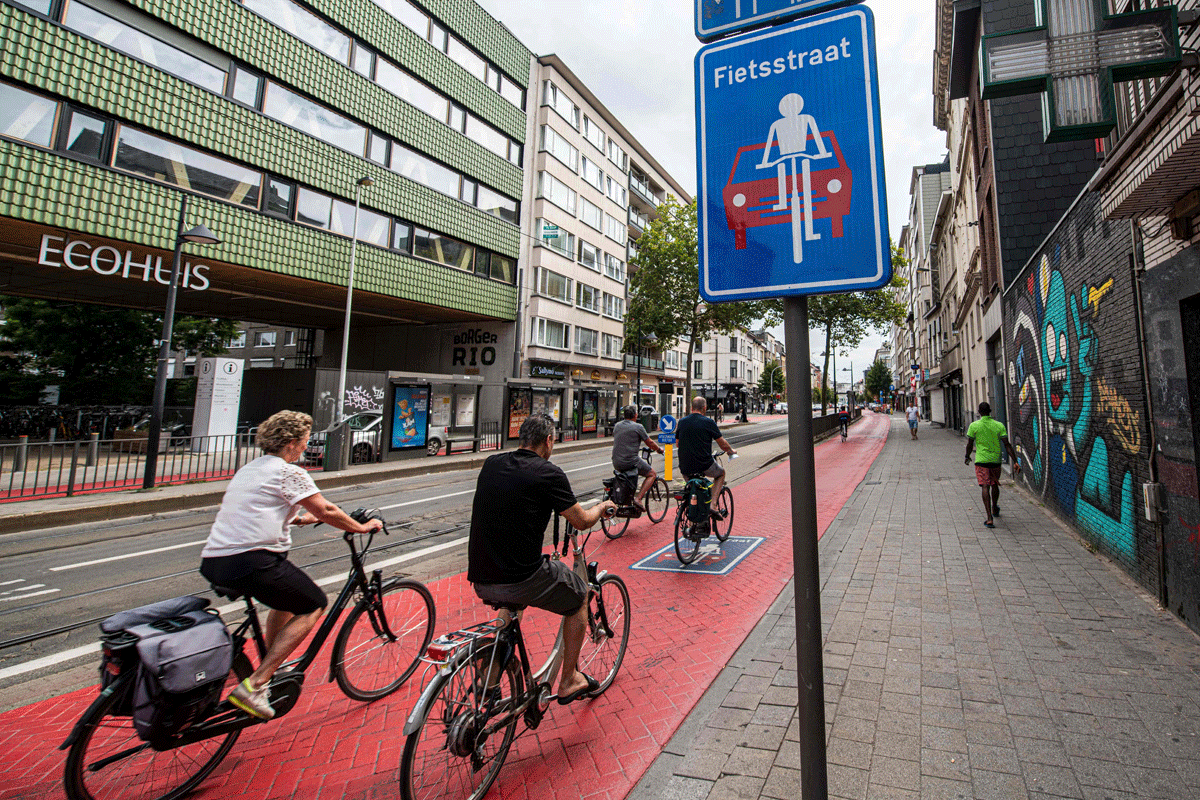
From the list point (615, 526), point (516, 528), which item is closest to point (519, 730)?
A: point (516, 528)

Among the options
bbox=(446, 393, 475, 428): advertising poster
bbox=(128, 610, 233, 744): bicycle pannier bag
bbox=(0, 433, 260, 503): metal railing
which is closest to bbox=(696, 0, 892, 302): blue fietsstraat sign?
bbox=(128, 610, 233, 744): bicycle pannier bag

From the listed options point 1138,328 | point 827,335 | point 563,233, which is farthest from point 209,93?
point 827,335

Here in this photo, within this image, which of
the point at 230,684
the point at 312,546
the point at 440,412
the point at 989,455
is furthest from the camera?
the point at 440,412

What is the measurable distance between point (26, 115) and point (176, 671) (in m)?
16.8

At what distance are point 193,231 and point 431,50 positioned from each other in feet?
51.2

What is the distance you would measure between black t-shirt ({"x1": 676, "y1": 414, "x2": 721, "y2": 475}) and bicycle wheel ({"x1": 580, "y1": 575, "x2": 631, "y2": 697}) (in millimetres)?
2993

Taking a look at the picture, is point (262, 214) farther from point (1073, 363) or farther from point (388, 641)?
point (1073, 363)

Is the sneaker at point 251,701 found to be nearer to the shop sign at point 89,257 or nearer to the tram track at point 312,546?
the tram track at point 312,546

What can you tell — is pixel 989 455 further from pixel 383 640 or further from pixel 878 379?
pixel 878 379

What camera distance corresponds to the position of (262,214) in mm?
16484

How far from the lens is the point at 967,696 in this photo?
3.14 m

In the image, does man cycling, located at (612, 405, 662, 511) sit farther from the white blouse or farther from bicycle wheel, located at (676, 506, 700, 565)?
the white blouse

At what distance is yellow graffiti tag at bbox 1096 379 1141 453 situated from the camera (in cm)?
496

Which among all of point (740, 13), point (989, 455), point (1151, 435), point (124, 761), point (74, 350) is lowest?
point (124, 761)
